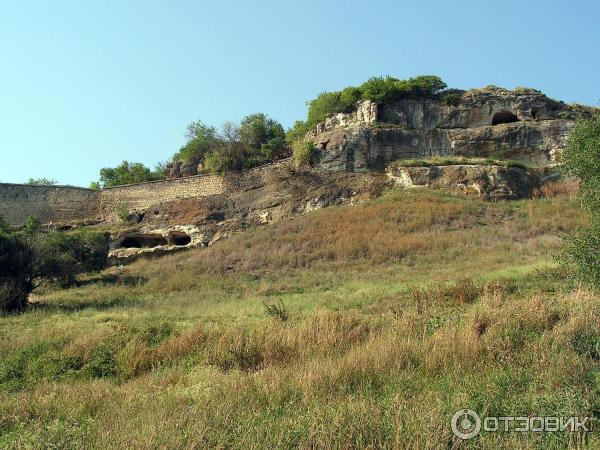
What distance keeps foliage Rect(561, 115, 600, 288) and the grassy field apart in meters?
0.68

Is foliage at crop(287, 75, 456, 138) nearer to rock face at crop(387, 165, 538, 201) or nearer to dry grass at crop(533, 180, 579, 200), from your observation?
rock face at crop(387, 165, 538, 201)

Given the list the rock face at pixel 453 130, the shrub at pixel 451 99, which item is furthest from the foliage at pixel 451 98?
the rock face at pixel 453 130

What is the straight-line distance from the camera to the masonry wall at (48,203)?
3195cm

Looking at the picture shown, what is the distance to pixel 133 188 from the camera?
32.5 meters

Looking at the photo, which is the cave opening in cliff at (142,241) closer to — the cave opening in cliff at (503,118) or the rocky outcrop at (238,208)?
the rocky outcrop at (238,208)

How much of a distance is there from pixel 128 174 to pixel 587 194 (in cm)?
3567

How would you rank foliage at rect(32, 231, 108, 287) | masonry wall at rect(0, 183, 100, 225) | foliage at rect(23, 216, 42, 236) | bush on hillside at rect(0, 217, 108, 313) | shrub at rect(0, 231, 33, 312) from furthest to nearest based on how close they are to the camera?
masonry wall at rect(0, 183, 100, 225)
foliage at rect(23, 216, 42, 236)
foliage at rect(32, 231, 108, 287)
bush on hillside at rect(0, 217, 108, 313)
shrub at rect(0, 231, 33, 312)

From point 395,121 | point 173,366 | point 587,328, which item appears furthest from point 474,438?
point 395,121

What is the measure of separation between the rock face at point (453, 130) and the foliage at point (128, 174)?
1437cm

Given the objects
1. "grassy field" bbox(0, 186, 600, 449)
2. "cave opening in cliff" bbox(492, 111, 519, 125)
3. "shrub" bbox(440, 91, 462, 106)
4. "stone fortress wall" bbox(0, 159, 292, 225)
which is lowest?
"grassy field" bbox(0, 186, 600, 449)

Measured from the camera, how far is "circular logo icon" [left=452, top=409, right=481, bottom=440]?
492cm

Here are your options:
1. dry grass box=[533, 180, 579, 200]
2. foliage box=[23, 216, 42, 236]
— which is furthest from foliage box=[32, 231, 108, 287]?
dry grass box=[533, 180, 579, 200]

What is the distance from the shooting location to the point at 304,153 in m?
28.9

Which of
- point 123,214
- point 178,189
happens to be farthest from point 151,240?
point 178,189
